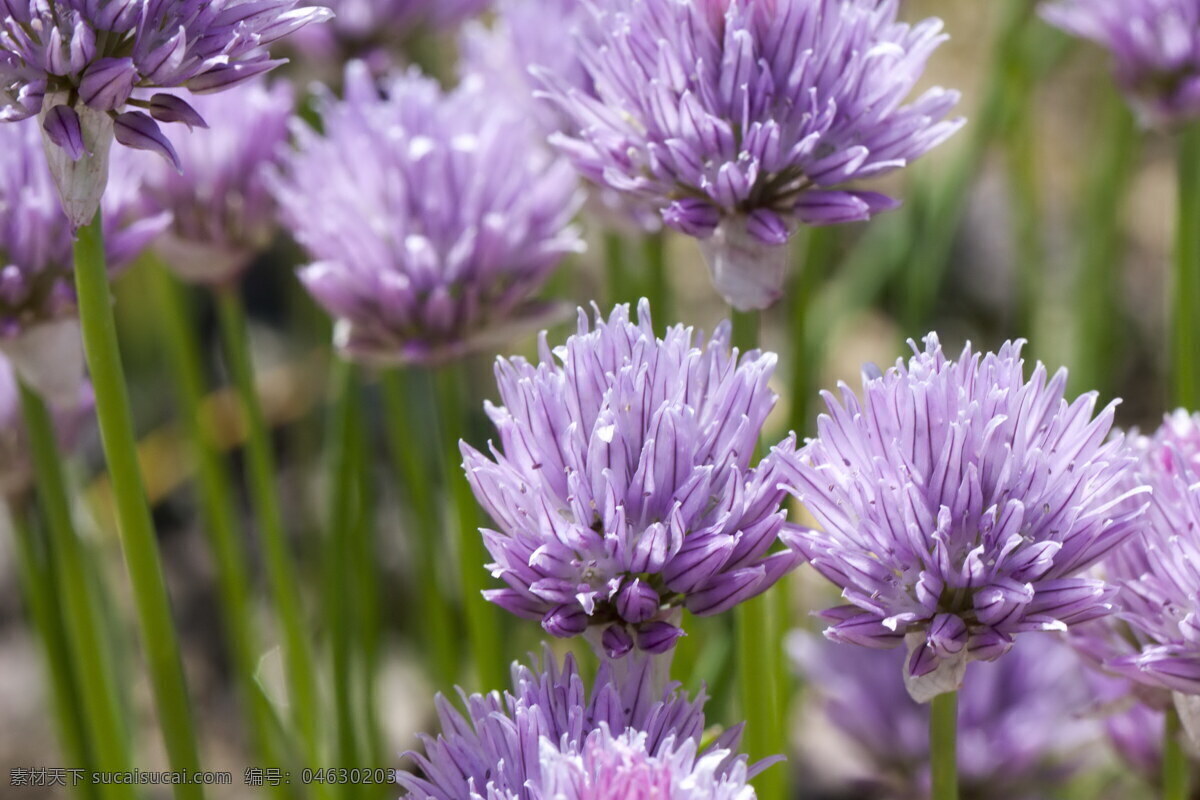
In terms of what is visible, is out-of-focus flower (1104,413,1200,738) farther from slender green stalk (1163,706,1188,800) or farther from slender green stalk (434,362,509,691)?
slender green stalk (434,362,509,691)

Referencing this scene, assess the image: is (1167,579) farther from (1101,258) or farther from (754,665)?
(1101,258)

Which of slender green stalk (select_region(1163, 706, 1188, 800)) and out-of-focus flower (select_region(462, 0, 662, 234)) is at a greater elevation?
out-of-focus flower (select_region(462, 0, 662, 234))

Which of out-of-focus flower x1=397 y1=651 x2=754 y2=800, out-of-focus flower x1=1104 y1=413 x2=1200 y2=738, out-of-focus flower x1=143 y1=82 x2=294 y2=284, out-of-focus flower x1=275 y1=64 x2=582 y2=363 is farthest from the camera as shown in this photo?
out-of-focus flower x1=143 y1=82 x2=294 y2=284

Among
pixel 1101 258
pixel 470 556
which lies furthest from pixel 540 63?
pixel 1101 258

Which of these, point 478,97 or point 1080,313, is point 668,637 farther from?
point 1080,313

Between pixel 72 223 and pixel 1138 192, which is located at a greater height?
pixel 1138 192

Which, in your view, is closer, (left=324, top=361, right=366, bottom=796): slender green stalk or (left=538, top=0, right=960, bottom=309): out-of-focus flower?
(left=538, top=0, right=960, bottom=309): out-of-focus flower

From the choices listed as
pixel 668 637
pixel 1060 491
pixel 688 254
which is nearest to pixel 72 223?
pixel 668 637

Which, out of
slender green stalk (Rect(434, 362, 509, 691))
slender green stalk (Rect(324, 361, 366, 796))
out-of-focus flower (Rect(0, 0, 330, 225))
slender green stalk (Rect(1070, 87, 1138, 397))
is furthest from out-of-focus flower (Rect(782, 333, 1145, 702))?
slender green stalk (Rect(1070, 87, 1138, 397))
